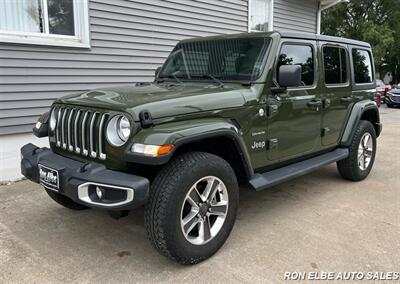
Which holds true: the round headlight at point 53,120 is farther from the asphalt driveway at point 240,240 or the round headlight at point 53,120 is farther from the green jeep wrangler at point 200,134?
the asphalt driveway at point 240,240

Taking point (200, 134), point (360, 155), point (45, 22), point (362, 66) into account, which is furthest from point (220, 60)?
point (45, 22)

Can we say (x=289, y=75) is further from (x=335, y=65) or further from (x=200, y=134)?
(x=335, y=65)

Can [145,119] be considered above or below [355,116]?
above

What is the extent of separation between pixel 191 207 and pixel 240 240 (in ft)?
2.29

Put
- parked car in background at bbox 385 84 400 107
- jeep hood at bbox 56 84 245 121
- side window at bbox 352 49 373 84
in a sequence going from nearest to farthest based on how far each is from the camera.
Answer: jeep hood at bbox 56 84 245 121 < side window at bbox 352 49 373 84 < parked car in background at bbox 385 84 400 107

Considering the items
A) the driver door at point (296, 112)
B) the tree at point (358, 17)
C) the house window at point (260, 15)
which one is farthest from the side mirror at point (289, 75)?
the tree at point (358, 17)

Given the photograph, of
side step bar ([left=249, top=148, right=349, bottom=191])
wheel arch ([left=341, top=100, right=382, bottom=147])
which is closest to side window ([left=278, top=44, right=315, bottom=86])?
side step bar ([left=249, top=148, right=349, bottom=191])

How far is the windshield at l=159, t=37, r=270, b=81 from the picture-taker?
146 inches

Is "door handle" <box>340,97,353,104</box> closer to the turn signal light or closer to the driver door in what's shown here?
the driver door

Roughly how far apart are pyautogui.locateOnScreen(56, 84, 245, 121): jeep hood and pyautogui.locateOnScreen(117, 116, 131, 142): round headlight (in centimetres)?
7

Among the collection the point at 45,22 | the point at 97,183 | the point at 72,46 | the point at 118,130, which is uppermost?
the point at 45,22

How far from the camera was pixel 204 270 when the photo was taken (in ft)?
9.66

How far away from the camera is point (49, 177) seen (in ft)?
9.84

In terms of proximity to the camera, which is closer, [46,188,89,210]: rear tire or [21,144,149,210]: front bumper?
[21,144,149,210]: front bumper
